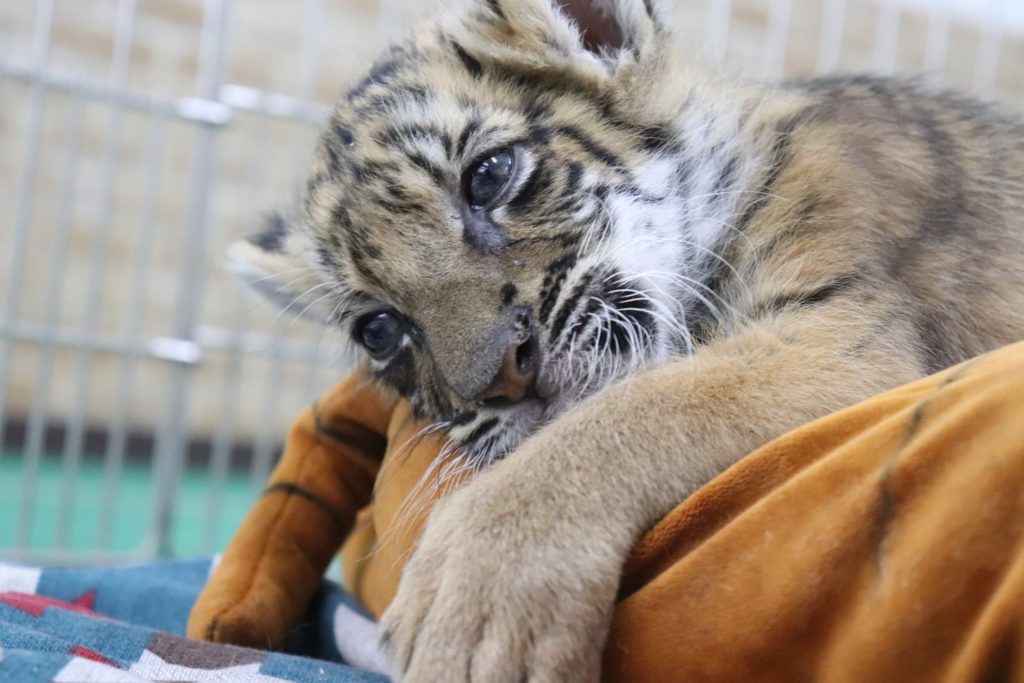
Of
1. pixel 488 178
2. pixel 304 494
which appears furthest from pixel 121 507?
pixel 488 178

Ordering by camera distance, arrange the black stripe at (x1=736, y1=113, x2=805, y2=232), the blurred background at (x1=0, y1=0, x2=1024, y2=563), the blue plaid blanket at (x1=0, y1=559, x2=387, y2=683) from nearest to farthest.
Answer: the blue plaid blanket at (x1=0, y1=559, x2=387, y2=683)
the black stripe at (x1=736, y1=113, x2=805, y2=232)
the blurred background at (x1=0, y1=0, x2=1024, y2=563)

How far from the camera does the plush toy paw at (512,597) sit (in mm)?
810

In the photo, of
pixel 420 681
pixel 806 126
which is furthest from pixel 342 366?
pixel 420 681

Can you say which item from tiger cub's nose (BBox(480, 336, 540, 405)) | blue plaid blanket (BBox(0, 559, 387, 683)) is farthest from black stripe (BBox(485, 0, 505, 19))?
blue plaid blanket (BBox(0, 559, 387, 683))

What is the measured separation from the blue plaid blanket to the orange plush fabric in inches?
16.7

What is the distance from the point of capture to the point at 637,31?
4.98 feet

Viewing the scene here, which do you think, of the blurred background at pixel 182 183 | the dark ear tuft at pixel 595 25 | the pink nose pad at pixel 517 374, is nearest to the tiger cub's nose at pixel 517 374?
the pink nose pad at pixel 517 374

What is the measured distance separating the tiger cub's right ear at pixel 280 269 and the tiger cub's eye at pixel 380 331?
14cm

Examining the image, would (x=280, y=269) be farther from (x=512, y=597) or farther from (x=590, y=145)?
(x=512, y=597)

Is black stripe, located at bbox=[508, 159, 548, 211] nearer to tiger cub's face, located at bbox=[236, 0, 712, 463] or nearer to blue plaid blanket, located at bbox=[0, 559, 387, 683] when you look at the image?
tiger cub's face, located at bbox=[236, 0, 712, 463]

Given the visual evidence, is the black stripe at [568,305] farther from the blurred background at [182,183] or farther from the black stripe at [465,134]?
the blurred background at [182,183]

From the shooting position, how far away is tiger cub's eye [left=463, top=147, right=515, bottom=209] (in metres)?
1.32

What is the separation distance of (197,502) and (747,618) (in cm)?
351

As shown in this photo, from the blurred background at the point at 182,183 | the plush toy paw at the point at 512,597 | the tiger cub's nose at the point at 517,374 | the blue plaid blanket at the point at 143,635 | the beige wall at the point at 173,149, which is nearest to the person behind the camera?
the plush toy paw at the point at 512,597
